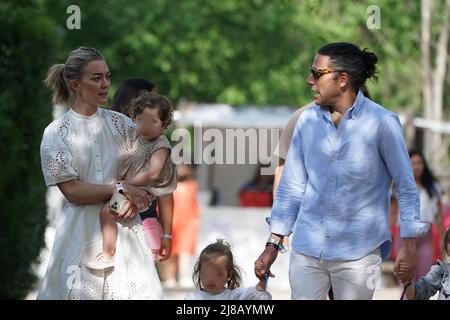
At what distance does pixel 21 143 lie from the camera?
12367 millimetres

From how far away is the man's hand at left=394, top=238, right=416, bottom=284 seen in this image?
20.5 feet

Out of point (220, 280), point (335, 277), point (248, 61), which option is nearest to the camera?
point (335, 277)

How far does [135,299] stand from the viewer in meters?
6.32

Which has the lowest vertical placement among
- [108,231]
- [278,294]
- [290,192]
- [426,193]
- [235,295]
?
[278,294]

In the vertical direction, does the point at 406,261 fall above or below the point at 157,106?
below

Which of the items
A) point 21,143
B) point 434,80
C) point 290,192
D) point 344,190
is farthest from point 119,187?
point 434,80

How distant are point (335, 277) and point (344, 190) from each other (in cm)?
46

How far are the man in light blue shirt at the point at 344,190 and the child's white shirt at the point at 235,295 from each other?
0.48ft

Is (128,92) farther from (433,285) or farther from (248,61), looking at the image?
(248,61)

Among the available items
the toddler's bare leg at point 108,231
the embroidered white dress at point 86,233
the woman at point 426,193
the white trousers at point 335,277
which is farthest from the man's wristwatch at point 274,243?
the woman at point 426,193

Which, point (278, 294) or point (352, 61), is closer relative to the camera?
point (352, 61)

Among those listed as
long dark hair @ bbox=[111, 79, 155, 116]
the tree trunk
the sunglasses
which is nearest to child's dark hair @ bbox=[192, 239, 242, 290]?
the sunglasses
